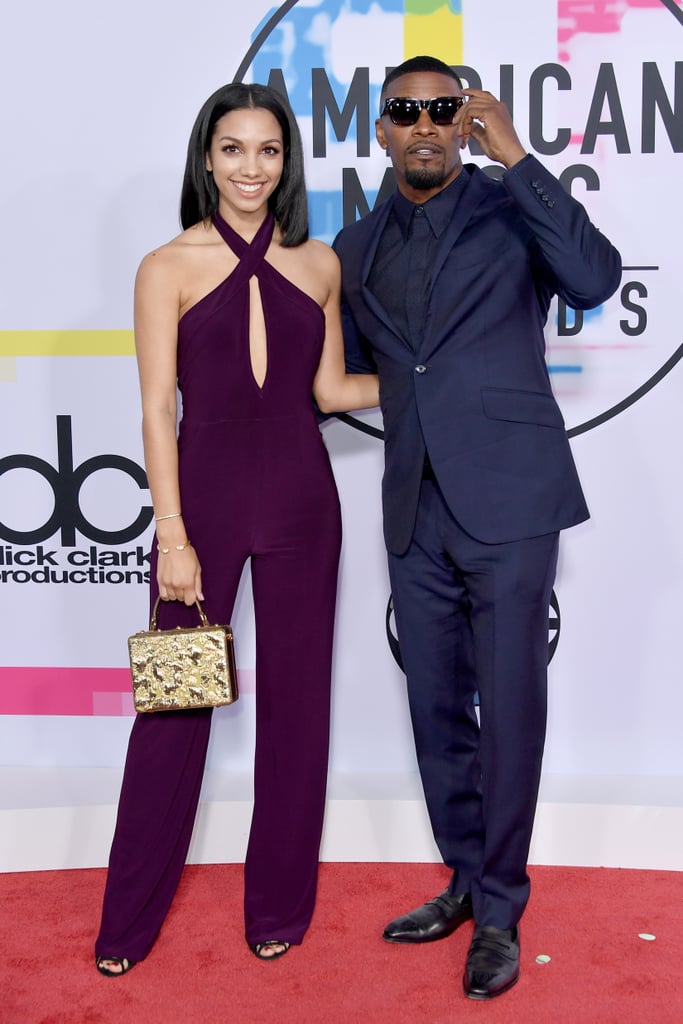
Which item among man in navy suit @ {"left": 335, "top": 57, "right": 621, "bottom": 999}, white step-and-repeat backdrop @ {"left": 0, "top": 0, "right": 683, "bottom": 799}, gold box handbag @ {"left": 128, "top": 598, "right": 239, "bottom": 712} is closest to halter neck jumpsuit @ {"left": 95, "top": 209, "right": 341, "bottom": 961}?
gold box handbag @ {"left": 128, "top": 598, "right": 239, "bottom": 712}

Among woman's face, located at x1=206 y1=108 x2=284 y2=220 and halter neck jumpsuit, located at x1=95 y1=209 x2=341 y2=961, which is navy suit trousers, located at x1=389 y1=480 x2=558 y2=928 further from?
woman's face, located at x1=206 y1=108 x2=284 y2=220

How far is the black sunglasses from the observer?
8.25ft

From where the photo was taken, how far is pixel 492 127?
8.21ft

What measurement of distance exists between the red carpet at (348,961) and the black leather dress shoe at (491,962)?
0.03 meters

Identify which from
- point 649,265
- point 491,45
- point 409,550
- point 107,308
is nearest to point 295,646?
point 409,550

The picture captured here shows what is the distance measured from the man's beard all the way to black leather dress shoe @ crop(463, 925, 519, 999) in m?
1.73

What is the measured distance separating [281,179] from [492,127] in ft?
1.62

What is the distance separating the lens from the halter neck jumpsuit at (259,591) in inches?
101

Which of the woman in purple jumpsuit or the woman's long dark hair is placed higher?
the woman's long dark hair

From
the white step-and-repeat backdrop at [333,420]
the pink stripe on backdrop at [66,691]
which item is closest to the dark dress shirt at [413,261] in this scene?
the white step-and-repeat backdrop at [333,420]

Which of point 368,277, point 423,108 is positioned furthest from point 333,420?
point 423,108

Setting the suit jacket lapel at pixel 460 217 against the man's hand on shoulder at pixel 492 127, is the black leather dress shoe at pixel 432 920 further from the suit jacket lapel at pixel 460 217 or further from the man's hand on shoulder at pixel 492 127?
the man's hand on shoulder at pixel 492 127

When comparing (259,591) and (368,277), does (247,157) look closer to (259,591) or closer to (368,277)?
(368,277)

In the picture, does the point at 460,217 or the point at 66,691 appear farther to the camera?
the point at 66,691
